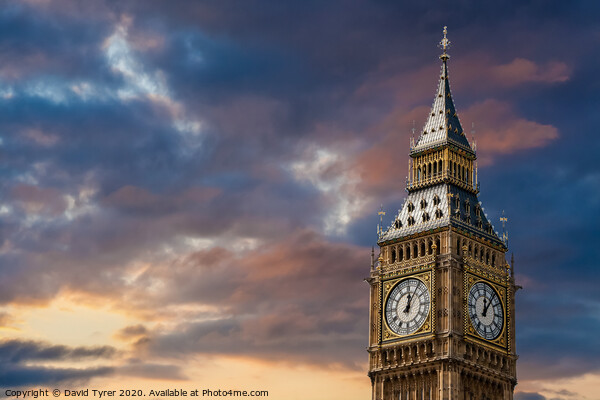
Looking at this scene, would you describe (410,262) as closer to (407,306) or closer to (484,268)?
(407,306)

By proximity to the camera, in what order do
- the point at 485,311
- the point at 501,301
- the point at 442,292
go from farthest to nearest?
the point at 501,301 → the point at 485,311 → the point at 442,292

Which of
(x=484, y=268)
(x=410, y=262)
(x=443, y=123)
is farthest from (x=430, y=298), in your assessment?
(x=443, y=123)

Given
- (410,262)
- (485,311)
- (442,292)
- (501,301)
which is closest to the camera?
(442,292)

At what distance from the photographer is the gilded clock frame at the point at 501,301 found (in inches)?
6718

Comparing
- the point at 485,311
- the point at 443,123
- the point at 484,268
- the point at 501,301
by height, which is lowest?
the point at 485,311

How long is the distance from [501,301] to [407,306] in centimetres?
1257

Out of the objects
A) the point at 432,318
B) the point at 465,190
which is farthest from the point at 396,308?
the point at 465,190

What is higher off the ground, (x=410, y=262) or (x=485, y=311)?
(x=410, y=262)

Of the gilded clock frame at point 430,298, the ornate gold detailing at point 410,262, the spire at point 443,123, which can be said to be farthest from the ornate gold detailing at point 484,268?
the spire at point 443,123

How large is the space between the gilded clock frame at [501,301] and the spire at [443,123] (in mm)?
17706

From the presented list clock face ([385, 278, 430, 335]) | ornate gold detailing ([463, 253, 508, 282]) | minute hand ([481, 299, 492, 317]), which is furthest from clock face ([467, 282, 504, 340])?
clock face ([385, 278, 430, 335])

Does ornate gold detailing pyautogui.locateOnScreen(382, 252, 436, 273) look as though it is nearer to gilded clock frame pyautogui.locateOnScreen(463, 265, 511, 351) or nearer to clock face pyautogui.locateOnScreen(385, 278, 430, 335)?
clock face pyautogui.locateOnScreen(385, 278, 430, 335)

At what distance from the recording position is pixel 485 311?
173875 mm

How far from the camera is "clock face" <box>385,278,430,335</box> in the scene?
6742 inches
